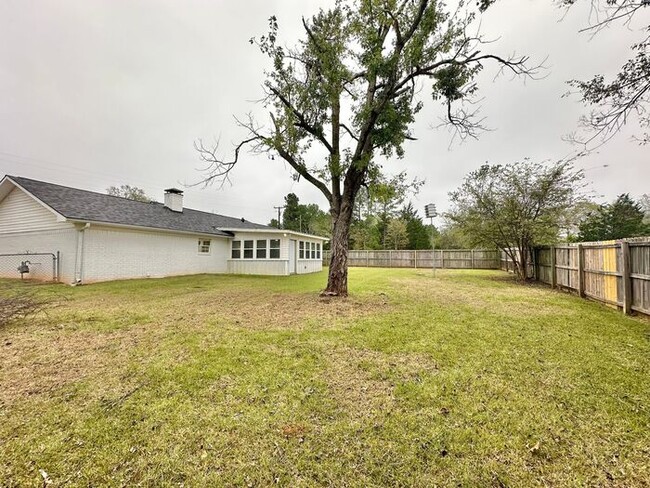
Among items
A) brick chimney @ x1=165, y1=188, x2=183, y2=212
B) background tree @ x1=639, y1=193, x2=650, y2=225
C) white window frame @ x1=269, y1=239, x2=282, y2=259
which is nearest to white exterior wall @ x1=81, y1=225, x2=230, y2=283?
white window frame @ x1=269, y1=239, x2=282, y2=259

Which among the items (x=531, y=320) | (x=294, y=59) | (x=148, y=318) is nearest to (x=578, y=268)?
(x=531, y=320)

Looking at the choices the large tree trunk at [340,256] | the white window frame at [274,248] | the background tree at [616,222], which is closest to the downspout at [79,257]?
the white window frame at [274,248]

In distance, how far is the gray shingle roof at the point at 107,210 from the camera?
11.2 meters

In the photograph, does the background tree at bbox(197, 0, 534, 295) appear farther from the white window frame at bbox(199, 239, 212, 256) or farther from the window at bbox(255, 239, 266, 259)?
the white window frame at bbox(199, 239, 212, 256)

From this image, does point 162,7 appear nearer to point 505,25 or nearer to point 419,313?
point 505,25

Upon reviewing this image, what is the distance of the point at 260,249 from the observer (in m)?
16.5

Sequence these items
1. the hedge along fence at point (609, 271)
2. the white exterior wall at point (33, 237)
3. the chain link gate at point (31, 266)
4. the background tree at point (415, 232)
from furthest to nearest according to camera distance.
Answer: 1. the background tree at point (415, 232)
2. the chain link gate at point (31, 266)
3. the white exterior wall at point (33, 237)
4. the hedge along fence at point (609, 271)

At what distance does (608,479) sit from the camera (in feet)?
5.95

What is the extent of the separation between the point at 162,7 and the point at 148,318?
9979 mm

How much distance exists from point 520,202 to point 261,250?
13520mm

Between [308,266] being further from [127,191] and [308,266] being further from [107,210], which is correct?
[127,191]

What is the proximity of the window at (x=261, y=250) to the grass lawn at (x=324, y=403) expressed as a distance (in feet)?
35.7

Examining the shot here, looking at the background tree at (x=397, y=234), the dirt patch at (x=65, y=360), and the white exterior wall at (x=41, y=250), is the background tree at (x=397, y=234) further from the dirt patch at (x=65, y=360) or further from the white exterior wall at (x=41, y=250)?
the dirt patch at (x=65, y=360)

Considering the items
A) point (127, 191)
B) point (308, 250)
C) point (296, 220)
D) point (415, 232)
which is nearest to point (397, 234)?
point (415, 232)
